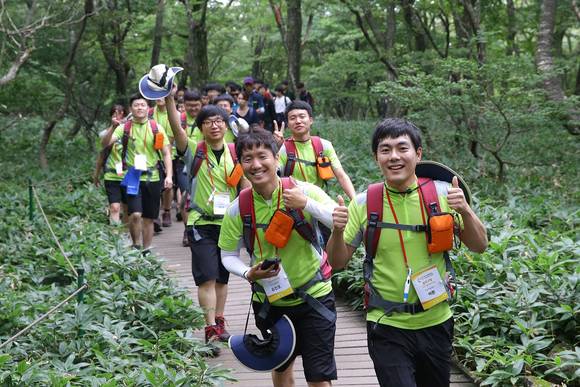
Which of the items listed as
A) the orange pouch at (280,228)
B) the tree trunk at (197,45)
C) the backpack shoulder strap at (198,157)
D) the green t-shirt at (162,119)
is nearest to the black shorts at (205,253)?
the backpack shoulder strap at (198,157)

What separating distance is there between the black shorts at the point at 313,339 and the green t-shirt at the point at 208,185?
225 cm

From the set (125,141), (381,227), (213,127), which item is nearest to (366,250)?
(381,227)

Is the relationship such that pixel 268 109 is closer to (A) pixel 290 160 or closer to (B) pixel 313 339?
(A) pixel 290 160

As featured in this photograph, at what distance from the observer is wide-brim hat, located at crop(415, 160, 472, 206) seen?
3750mm

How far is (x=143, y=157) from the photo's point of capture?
9.16 meters

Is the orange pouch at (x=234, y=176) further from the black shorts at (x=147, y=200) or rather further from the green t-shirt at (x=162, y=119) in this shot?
the green t-shirt at (x=162, y=119)

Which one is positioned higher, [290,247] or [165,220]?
[290,247]

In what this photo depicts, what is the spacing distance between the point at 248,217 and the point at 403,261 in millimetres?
1083

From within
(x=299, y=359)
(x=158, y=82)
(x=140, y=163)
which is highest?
(x=158, y=82)

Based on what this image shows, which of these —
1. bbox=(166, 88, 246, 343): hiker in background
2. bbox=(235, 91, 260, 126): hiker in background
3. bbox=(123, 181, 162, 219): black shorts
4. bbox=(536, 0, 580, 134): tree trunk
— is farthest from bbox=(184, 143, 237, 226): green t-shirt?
bbox=(536, 0, 580, 134): tree trunk

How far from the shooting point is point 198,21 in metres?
21.8

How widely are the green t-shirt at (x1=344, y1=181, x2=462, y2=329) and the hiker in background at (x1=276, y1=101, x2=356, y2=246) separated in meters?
3.16

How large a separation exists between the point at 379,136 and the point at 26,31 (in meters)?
7.84

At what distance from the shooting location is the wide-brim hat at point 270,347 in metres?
4.19
